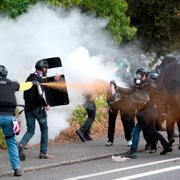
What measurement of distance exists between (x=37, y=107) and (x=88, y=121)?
2810 mm

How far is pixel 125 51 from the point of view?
65.9 ft

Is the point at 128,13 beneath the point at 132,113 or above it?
above

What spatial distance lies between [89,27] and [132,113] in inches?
110

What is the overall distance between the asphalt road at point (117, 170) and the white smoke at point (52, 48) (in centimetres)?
239

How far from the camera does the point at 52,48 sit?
44.5ft

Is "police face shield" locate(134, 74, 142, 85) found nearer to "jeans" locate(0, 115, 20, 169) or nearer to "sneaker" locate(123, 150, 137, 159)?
"sneaker" locate(123, 150, 137, 159)

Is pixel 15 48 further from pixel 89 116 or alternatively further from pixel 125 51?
pixel 125 51

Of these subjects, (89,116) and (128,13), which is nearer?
(89,116)

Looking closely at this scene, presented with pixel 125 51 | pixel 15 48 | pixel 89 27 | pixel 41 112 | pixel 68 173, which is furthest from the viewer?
pixel 125 51

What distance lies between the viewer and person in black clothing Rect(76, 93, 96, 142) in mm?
13844

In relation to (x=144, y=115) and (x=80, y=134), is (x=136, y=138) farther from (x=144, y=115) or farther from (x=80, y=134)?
(x=80, y=134)

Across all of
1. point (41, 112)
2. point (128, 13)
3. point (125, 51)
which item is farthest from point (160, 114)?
point (128, 13)

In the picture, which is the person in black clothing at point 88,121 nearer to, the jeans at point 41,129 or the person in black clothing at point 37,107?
the person in black clothing at point 37,107

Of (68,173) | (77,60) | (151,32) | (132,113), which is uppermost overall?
(151,32)
